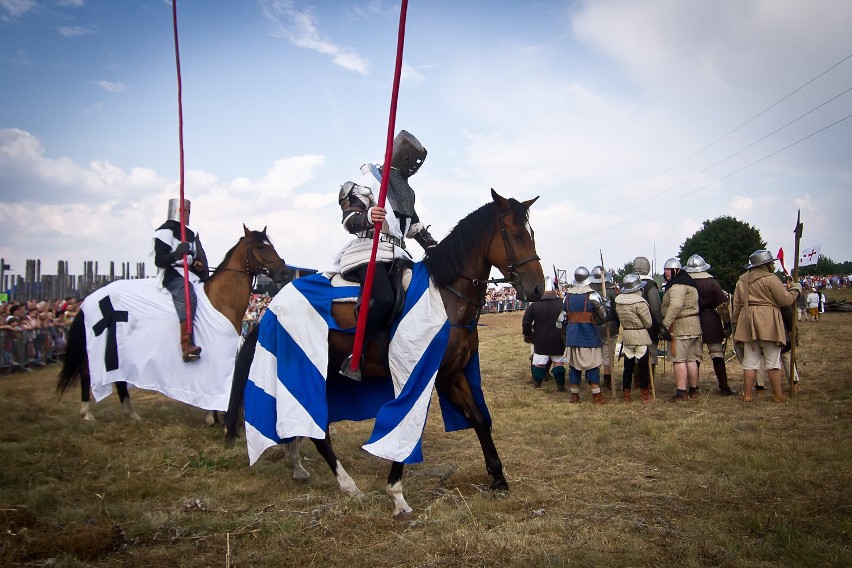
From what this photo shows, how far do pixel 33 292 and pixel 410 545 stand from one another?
23162mm

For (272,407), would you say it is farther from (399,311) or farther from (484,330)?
(484,330)

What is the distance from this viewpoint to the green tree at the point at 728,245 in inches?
1506

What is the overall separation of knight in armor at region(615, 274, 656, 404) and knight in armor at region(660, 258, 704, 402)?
13.7 inches

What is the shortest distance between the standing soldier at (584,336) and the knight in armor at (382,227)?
4.62 metres

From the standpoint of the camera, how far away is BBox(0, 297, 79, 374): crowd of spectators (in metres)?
13.3

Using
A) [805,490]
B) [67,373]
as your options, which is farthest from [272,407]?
[67,373]

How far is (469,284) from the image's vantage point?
4.63 metres

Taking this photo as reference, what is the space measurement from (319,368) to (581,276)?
5.62 meters

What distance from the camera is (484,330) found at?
2633 cm

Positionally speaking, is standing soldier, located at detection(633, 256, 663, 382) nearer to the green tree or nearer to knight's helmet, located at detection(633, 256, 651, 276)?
knight's helmet, located at detection(633, 256, 651, 276)

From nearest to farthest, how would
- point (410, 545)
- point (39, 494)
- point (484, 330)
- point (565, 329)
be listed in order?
point (410, 545), point (39, 494), point (565, 329), point (484, 330)

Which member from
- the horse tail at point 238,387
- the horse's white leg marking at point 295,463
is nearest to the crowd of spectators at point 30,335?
the horse tail at point 238,387

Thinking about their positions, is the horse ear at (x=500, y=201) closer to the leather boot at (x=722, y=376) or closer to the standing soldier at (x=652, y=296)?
the standing soldier at (x=652, y=296)

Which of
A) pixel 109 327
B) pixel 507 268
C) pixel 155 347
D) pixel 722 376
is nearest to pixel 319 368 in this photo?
pixel 507 268
